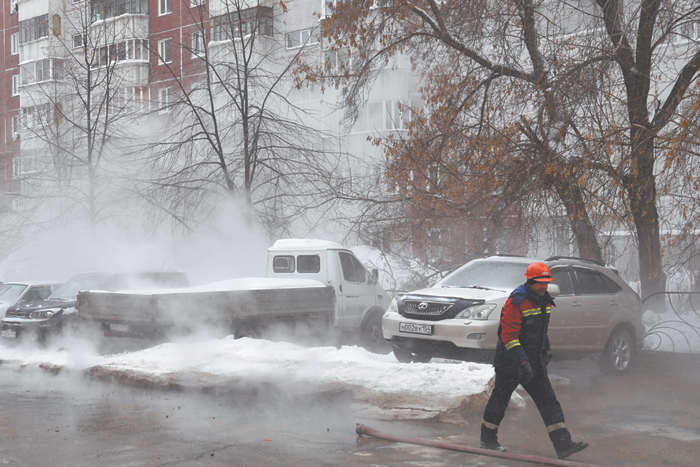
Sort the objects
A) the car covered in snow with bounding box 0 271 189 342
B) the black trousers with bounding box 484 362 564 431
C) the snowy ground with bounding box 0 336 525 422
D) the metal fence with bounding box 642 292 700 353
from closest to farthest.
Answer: the black trousers with bounding box 484 362 564 431 → the snowy ground with bounding box 0 336 525 422 → the metal fence with bounding box 642 292 700 353 → the car covered in snow with bounding box 0 271 189 342

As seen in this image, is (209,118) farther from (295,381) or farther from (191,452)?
(191,452)

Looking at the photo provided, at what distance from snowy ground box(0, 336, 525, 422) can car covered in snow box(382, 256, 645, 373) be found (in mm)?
394

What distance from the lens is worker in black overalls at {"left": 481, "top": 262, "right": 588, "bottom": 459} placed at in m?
5.69

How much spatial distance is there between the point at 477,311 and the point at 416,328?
31.6 inches

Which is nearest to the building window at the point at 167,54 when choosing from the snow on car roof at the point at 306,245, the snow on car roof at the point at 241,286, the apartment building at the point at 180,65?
the apartment building at the point at 180,65

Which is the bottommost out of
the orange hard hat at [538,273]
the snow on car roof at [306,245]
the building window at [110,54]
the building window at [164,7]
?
the orange hard hat at [538,273]

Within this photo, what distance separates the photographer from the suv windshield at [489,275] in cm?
957

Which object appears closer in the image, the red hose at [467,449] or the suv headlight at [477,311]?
the red hose at [467,449]

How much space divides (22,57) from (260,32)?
1070 inches

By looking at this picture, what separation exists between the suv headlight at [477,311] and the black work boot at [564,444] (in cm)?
316

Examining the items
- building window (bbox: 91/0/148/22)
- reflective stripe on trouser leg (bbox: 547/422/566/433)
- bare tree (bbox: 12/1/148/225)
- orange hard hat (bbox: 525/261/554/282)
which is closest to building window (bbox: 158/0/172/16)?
building window (bbox: 91/0/148/22)

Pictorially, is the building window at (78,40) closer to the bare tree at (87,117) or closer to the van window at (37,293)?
the bare tree at (87,117)

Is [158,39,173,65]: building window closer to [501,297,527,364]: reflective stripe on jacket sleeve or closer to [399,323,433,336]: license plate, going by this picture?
[399,323,433,336]: license plate

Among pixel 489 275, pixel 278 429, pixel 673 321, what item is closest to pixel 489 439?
pixel 278 429
